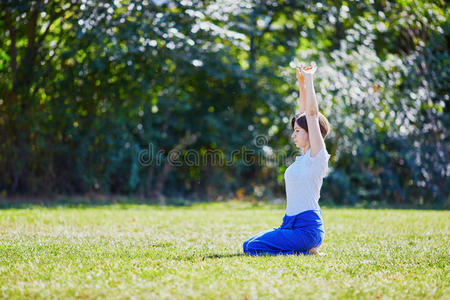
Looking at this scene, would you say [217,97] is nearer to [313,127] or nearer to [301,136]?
[301,136]

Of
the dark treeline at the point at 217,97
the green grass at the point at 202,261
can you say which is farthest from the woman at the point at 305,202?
the dark treeline at the point at 217,97

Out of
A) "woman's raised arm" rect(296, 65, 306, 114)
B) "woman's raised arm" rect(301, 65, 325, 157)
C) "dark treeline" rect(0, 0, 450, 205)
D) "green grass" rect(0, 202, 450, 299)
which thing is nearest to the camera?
"green grass" rect(0, 202, 450, 299)

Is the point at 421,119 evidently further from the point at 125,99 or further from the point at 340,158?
the point at 125,99

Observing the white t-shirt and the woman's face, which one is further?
the woman's face

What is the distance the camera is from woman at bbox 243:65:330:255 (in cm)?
430

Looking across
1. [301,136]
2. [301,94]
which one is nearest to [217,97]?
[301,94]

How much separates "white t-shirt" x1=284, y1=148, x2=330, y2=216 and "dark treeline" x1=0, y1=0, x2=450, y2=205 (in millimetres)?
4921

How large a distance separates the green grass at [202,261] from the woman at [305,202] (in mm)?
206

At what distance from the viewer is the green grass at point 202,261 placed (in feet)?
10.0

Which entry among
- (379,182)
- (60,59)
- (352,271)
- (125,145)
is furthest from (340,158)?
(352,271)

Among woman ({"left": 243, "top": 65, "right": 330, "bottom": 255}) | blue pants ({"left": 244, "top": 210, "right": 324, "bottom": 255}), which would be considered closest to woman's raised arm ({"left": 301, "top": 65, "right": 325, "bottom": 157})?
woman ({"left": 243, "top": 65, "right": 330, "bottom": 255})

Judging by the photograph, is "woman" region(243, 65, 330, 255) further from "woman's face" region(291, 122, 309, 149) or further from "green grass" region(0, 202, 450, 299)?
"green grass" region(0, 202, 450, 299)

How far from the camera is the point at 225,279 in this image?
3277 mm

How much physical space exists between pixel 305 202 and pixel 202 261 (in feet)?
3.40
